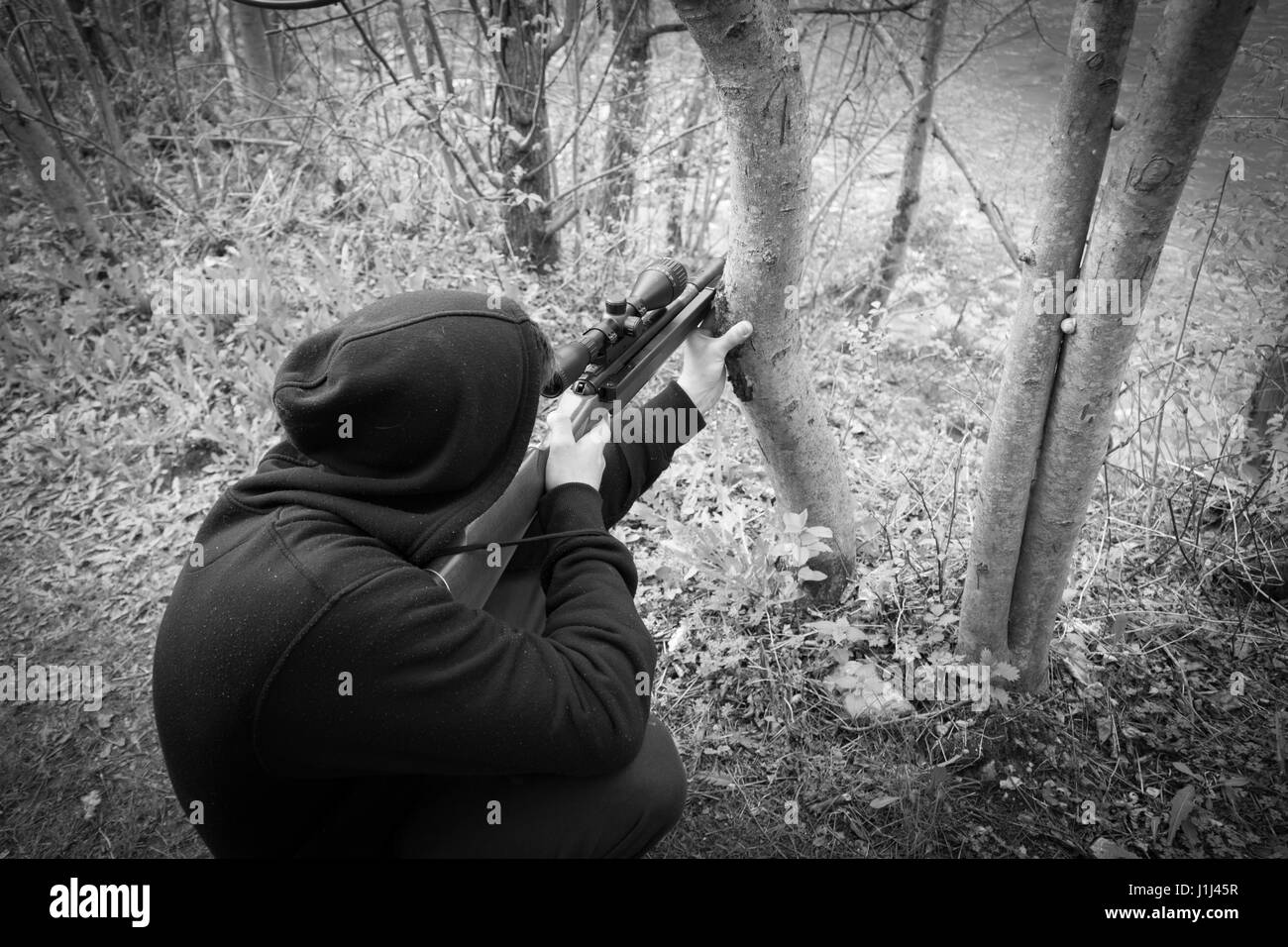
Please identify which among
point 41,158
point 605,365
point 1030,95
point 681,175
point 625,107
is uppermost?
point 1030,95

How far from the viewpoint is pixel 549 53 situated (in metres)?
5.00

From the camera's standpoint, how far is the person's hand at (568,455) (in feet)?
7.54

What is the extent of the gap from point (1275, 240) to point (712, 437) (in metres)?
2.86

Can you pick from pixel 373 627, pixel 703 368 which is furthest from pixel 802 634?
pixel 373 627

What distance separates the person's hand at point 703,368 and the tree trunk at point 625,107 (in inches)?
142

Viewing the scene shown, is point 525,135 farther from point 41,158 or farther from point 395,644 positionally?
point 395,644

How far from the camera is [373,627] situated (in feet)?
4.98

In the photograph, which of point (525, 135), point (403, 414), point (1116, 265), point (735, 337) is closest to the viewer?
point (403, 414)

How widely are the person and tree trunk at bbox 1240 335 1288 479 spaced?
10.4ft

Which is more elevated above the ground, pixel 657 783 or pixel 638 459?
pixel 638 459

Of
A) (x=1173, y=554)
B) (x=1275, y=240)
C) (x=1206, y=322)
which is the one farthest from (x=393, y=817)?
(x=1206, y=322)

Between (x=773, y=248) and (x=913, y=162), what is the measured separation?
4.61m

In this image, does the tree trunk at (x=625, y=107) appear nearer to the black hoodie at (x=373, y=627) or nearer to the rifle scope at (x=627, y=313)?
the rifle scope at (x=627, y=313)

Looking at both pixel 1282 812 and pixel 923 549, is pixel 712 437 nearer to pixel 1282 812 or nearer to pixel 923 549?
pixel 923 549
